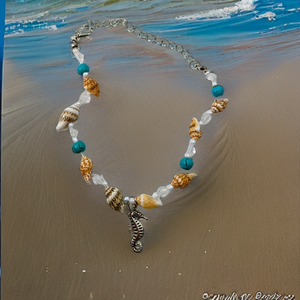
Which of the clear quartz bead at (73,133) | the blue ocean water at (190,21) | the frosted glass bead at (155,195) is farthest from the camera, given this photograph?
the blue ocean water at (190,21)

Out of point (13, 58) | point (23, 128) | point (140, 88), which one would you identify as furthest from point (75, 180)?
point (13, 58)

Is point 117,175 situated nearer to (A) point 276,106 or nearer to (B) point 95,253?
(B) point 95,253

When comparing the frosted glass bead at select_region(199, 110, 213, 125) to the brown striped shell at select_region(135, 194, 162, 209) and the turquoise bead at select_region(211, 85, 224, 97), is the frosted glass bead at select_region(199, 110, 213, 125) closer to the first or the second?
the turquoise bead at select_region(211, 85, 224, 97)

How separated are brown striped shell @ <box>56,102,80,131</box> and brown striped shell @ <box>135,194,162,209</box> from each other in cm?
30

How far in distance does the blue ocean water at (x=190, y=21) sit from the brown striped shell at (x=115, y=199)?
0.52 metres

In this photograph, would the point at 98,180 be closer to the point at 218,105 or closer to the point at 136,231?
the point at 136,231

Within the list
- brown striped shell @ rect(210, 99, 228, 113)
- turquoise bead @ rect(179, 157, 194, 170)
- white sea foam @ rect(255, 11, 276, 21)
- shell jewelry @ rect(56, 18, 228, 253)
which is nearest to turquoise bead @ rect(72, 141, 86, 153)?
shell jewelry @ rect(56, 18, 228, 253)

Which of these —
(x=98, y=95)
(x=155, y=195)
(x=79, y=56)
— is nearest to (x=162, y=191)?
(x=155, y=195)

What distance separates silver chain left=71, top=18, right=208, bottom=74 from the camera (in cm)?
106

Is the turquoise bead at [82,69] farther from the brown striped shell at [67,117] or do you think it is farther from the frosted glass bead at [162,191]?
the frosted glass bead at [162,191]

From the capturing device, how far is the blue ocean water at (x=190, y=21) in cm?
103

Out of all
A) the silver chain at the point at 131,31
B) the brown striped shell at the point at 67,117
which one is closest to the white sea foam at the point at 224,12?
the silver chain at the point at 131,31

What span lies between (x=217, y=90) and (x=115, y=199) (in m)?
0.42

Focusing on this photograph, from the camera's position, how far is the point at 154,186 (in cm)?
86
